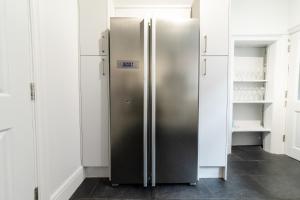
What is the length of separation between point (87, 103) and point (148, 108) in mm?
762

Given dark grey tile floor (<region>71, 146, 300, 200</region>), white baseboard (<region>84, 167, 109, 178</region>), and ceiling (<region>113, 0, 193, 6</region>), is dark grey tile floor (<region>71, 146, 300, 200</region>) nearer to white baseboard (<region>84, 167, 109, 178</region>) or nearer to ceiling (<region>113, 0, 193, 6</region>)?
white baseboard (<region>84, 167, 109, 178</region>)

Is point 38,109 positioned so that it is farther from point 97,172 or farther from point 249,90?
point 249,90

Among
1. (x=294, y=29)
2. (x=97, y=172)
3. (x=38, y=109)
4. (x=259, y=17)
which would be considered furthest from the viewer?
(x=259, y=17)

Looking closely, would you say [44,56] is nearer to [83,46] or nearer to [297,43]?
[83,46]

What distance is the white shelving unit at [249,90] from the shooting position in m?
3.53

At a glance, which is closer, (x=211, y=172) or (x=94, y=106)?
(x=94, y=106)

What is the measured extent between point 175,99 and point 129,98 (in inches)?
20.5

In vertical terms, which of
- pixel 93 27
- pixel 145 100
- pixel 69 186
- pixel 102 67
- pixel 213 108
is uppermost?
pixel 93 27

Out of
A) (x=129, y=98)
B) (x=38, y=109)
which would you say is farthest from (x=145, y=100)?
(x=38, y=109)

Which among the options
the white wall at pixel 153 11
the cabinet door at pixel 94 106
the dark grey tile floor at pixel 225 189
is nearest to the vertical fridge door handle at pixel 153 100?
the dark grey tile floor at pixel 225 189

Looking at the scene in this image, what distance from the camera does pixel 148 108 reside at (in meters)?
2.02

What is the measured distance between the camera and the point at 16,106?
1157 mm

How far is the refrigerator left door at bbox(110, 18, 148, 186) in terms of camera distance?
1999 millimetres

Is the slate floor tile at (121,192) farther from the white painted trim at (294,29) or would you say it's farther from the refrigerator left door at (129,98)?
the white painted trim at (294,29)
